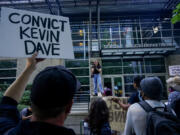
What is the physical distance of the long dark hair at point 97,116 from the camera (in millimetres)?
2220

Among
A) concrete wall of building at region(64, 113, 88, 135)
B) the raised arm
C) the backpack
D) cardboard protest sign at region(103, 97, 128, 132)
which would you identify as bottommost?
concrete wall of building at region(64, 113, 88, 135)

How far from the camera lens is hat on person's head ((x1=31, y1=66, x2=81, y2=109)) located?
0.81 meters

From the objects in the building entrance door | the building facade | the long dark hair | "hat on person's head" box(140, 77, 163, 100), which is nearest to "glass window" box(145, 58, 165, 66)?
the building facade

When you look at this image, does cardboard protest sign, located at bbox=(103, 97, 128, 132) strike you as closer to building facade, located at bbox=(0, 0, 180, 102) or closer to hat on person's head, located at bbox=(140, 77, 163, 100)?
hat on person's head, located at bbox=(140, 77, 163, 100)

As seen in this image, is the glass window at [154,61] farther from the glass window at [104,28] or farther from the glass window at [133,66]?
the glass window at [104,28]

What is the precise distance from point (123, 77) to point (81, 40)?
5.27m

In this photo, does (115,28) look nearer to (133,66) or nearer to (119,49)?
(119,49)

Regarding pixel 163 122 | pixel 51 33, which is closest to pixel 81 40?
pixel 51 33

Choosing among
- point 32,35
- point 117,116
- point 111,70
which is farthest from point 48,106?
point 111,70

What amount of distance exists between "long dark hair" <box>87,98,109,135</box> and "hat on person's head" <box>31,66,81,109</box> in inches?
60.1

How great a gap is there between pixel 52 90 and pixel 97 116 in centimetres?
164

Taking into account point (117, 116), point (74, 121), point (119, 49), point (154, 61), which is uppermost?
A: point (119, 49)

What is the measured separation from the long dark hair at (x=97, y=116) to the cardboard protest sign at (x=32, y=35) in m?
0.98

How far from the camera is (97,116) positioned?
2275 mm
